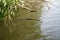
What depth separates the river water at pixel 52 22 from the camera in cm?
314

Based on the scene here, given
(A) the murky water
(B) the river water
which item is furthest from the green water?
(B) the river water

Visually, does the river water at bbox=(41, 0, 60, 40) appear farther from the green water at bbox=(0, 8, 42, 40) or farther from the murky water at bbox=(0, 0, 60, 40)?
the green water at bbox=(0, 8, 42, 40)

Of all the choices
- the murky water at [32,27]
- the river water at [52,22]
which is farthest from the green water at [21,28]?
the river water at [52,22]

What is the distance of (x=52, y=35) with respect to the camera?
3119mm

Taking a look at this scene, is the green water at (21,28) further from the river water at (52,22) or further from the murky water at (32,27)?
the river water at (52,22)

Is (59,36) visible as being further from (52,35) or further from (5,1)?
(5,1)

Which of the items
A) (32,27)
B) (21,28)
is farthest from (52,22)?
(21,28)

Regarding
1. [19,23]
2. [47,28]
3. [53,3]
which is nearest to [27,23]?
[19,23]

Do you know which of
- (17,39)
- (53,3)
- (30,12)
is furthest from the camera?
(53,3)

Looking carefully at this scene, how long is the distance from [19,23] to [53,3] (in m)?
1.23

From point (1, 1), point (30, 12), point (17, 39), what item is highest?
point (1, 1)

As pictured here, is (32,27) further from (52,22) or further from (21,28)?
(52,22)

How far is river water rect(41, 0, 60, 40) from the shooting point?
3.14 m

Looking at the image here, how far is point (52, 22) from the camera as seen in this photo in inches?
139
